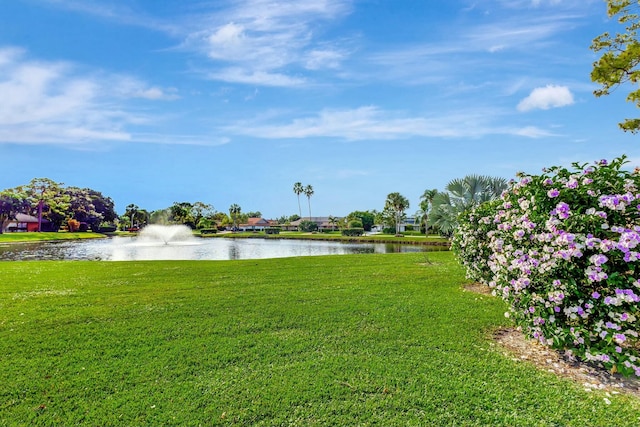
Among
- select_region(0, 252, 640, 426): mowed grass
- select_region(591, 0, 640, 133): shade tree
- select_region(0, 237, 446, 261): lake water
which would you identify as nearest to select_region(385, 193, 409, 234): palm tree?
select_region(0, 237, 446, 261): lake water

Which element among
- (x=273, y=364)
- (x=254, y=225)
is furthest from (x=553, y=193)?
(x=254, y=225)

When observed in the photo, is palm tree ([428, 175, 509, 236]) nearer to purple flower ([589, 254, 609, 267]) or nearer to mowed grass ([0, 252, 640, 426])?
mowed grass ([0, 252, 640, 426])

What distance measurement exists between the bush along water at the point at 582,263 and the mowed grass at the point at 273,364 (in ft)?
1.71

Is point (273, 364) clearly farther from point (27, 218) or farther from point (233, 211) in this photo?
point (233, 211)

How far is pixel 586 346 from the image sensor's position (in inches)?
148

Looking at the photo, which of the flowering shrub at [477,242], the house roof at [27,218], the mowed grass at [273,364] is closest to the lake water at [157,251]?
the mowed grass at [273,364]

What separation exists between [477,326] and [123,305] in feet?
20.2

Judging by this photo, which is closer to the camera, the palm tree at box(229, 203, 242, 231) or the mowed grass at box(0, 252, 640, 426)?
the mowed grass at box(0, 252, 640, 426)

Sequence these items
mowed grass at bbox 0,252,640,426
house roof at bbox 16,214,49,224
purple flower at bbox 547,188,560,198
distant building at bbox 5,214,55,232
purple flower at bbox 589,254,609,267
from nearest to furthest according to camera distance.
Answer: mowed grass at bbox 0,252,640,426 → purple flower at bbox 589,254,609,267 → purple flower at bbox 547,188,560,198 → distant building at bbox 5,214,55,232 → house roof at bbox 16,214,49,224

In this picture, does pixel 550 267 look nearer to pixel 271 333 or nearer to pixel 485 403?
pixel 485 403

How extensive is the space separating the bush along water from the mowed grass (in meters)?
0.52

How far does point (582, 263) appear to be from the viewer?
3.70 m

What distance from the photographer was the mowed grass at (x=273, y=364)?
3.03 metres

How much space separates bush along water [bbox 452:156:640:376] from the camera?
11.4 feet
